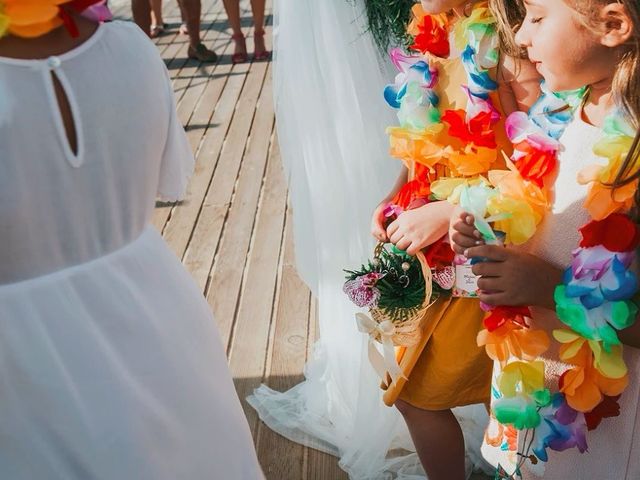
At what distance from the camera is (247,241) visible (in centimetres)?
369

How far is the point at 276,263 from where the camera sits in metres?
3.47

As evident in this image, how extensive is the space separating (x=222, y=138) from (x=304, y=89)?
2.72 meters

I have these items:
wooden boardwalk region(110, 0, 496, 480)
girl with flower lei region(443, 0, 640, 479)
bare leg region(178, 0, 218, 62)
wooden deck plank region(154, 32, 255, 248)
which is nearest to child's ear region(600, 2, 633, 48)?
girl with flower lei region(443, 0, 640, 479)

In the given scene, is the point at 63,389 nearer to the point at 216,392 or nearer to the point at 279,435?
the point at 216,392

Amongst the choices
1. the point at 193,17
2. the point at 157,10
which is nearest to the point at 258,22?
the point at 193,17

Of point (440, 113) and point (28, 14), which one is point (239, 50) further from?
point (28, 14)

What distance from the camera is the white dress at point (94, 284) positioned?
118 cm

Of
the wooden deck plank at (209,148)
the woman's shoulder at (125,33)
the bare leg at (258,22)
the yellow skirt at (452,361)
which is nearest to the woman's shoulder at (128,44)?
the woman's shoulder at (125,33)

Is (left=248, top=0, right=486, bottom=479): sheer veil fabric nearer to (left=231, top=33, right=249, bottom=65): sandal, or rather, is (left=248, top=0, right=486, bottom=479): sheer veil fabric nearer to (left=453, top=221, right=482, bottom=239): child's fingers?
(left=453, top=221, right=482, bottom=239): child's fingers

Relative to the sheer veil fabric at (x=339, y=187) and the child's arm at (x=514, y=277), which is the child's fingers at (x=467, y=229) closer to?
the child's arm at (x=514, y=277)

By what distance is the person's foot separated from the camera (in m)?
6.79

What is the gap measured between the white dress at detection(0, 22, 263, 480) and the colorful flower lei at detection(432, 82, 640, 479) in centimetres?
55

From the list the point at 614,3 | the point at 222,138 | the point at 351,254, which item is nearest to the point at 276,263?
the point at 351,254

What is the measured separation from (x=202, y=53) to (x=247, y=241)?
11.5 ft
